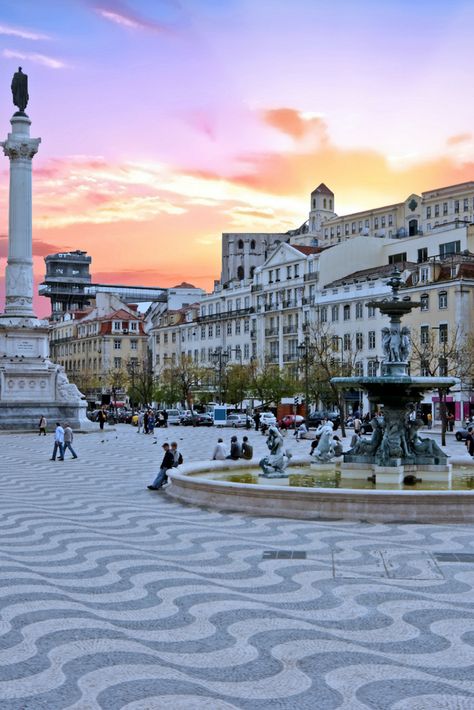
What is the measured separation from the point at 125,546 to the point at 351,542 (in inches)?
127

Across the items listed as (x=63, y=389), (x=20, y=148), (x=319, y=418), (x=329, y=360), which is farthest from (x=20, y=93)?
(x=329, y=360)

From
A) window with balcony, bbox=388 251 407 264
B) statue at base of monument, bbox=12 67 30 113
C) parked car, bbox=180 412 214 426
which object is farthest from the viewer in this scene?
window with balcony, bbox=388 251 407 264

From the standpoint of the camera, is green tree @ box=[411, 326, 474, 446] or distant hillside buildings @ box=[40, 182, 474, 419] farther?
distant hillside buildings @ box=[40, 182, 474, 419]

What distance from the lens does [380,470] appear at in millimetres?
18453

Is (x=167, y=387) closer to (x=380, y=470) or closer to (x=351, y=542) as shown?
(x=380, y=470)

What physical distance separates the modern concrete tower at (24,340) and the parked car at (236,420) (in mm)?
15703

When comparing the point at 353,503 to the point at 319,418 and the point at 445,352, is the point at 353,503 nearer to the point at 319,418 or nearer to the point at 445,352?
the point at 319,418

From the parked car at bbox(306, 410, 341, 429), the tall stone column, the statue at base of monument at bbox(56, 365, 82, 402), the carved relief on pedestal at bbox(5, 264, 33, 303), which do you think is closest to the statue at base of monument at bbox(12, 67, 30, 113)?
the tall stone column

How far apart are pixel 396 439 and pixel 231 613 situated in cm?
1082

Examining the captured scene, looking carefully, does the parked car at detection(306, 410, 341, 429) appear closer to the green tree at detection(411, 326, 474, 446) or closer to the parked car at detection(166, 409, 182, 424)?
the green tree at detection(411, 326, 474, 446)

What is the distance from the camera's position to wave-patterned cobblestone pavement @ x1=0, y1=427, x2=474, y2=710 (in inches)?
261

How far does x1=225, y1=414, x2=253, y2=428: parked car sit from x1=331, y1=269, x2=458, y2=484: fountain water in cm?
4205

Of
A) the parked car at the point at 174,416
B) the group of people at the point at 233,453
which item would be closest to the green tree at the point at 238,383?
the parked car at the point at 174,416

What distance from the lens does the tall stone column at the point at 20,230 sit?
48250 mm
